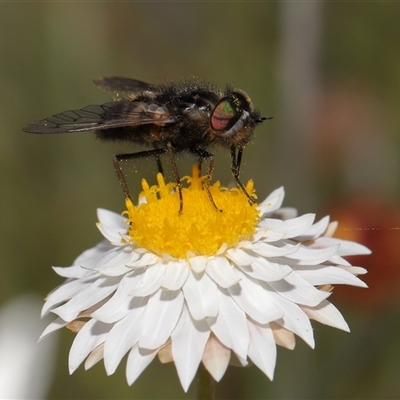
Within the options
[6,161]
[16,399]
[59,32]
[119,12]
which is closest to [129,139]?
[16,399]

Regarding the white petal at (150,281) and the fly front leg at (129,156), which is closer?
the white petal at (150,281)

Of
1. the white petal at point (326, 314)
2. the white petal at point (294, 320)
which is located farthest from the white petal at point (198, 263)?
the white petal at point (326, 314)

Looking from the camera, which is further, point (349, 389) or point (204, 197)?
point (349, 389)

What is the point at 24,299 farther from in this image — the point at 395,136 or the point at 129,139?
the point at 395,136

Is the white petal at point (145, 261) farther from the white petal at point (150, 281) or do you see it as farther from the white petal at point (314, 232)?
the white petal at point (314, 232)

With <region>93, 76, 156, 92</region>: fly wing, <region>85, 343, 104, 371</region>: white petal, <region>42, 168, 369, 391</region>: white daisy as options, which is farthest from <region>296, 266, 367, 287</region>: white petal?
<region>93, 76, 156, 92</region>: fly wing

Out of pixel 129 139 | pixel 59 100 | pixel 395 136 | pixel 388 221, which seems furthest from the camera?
pixel 59 100

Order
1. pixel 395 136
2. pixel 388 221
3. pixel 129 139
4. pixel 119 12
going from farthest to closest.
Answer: pixel 119 12 → pixel 395 136 → pixel 388 221 → pixel 129 139
